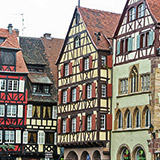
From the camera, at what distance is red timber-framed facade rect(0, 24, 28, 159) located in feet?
212

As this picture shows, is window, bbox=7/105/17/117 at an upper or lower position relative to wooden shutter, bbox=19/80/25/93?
lower

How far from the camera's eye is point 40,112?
220 ft

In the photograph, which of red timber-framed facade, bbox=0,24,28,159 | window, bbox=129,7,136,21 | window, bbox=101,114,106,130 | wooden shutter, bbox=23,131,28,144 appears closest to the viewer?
window, bbox=129,7,136,21


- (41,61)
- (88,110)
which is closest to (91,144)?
(88,110)

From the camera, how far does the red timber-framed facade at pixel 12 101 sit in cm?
6469

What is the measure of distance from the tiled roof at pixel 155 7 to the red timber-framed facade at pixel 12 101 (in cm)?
1921

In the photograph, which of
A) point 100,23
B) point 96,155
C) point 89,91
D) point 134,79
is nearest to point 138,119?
point 134,79

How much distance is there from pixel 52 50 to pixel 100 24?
1526 centimetres

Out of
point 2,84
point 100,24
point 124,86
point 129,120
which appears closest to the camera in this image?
point 129,120

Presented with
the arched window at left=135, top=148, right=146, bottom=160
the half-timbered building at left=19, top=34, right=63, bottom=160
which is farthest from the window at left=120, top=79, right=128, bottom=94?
the half-timbered building at left=19, top=34, right=63, bottom=160

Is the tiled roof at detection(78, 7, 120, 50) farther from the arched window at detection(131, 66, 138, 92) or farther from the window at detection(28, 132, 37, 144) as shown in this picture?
the window at detection(28, 132, 37, 144)

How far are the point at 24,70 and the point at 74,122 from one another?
9863mm

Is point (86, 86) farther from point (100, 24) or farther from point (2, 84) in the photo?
point (2, 84)

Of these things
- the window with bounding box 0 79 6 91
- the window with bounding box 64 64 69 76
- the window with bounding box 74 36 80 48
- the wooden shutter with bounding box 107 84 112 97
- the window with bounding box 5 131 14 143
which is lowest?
the window with bounding box 5 131 14 143
